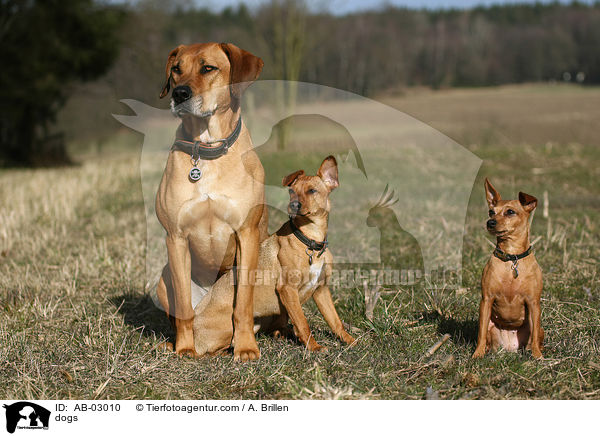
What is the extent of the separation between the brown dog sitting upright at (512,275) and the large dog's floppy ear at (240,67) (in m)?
1.79

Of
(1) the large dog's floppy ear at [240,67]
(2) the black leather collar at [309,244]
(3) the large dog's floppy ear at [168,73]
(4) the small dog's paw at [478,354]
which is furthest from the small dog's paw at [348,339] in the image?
(3) the large dog's floppy ear at [168,73]

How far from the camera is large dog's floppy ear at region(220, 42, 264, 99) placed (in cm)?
372

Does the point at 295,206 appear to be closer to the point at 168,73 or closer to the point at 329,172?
the point at 329,172

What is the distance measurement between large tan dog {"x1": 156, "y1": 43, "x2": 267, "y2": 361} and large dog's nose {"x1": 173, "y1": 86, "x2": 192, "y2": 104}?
0.01 meters

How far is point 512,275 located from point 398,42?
20.8 metres

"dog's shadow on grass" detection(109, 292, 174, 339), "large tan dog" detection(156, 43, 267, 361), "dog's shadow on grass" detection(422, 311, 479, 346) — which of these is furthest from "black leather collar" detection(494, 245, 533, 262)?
"dog's shadow on grass" detection(109, 292, 174, 339)

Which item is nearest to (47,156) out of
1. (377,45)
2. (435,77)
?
(377,45)

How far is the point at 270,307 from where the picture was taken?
4254mm

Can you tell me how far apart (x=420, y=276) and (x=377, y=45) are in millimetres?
17020

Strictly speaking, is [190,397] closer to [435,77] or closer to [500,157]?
[500,157]
